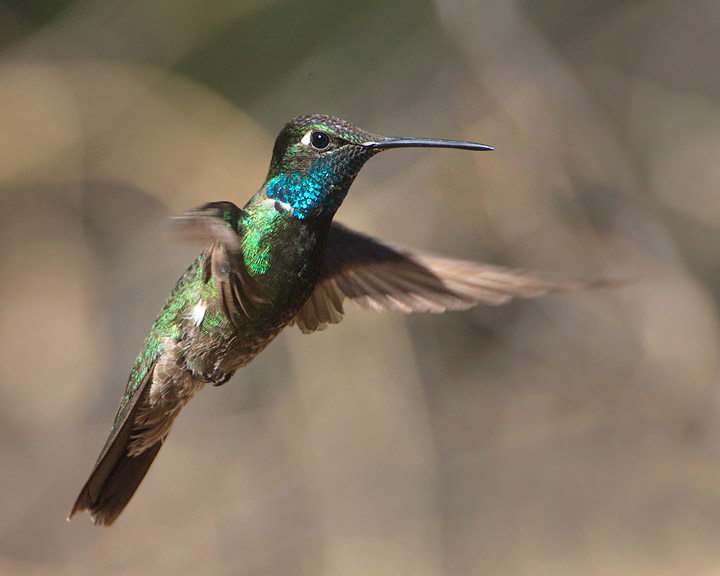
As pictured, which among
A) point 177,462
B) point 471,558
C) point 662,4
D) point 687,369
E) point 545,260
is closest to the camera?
point 687,369

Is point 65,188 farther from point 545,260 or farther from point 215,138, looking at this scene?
point 545,260

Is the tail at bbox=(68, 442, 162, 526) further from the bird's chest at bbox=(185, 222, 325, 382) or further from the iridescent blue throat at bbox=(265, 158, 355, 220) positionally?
the iridescent blue throat at bbox=(265, 158, 355, 220)

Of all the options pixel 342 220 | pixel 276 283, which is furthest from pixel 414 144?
pixel 342 220

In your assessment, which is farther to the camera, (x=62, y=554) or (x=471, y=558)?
(x=471, y=558)

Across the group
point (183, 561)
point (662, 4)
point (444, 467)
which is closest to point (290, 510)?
point (183, 561)

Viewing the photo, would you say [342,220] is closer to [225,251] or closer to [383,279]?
[383,279]

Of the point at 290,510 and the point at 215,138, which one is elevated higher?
the point at 215,138

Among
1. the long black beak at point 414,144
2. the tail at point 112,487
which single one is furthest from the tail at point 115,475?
the long black beak at point 414,144
